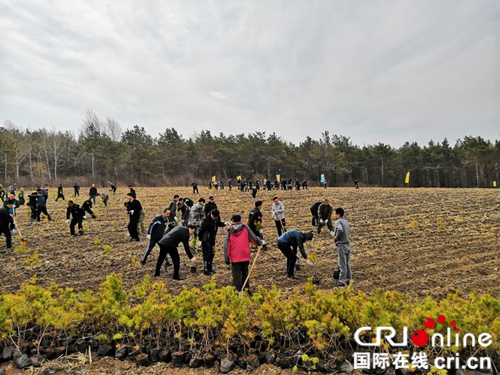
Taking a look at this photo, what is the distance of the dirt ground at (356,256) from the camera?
784cm

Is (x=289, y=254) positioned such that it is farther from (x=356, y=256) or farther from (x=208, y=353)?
(x=208, y=353)

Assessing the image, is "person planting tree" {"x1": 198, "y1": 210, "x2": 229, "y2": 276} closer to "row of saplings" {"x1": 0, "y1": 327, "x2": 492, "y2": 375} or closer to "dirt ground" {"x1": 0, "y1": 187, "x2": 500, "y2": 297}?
"dirt ground" {"x1": 0, "y1": 187, "x2": 500, "y2": 297}

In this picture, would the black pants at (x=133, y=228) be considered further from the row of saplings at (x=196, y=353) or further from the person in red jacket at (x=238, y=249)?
the row of saplings at (x=196, y=353)

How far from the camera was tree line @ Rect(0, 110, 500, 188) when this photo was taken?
53.0 m

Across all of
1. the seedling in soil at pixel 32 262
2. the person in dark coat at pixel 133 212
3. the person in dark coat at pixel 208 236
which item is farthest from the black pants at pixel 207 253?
the seedling in soil at pixel 32 262

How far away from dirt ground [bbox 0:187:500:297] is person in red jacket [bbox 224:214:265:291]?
3.53ft

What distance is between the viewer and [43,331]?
15.9ft

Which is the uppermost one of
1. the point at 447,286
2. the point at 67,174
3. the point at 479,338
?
the point at 67,174

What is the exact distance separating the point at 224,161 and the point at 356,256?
165 feet

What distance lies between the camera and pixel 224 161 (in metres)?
59.1

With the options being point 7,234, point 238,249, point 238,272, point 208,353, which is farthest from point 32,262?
point 208,353

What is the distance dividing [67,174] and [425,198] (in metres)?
58.9

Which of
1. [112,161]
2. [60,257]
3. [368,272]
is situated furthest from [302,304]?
[112,161]

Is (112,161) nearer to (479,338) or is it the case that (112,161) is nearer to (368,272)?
(368,272)
